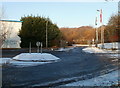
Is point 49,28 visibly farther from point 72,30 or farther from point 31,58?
point 72,30

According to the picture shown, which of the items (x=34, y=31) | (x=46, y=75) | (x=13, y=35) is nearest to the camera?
(x=46, y=75)

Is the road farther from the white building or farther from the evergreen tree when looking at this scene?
the white building

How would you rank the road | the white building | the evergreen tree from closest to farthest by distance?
the road, the evergreen tree, the white building

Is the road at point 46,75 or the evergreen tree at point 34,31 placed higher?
the evergreen tree at point 34,31

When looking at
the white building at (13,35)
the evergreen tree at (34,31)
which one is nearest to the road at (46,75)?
the evergreen tree at (34,31)

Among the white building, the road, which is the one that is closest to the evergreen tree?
the white building

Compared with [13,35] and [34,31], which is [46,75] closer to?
[34,31]

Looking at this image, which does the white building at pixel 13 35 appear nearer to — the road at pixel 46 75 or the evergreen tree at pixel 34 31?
the evergreen tree at pixel 34 31

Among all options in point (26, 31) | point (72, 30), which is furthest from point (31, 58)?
point (72, 30)

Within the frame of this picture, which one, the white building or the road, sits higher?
the white building

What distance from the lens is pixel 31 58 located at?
739 inches

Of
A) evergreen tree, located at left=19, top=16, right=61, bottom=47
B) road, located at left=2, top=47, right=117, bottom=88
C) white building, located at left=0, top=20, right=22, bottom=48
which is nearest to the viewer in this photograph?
road, located at left=2, top=47, right=117, bottom=88

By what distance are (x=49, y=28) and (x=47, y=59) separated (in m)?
27.9

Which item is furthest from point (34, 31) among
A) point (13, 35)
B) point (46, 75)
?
point (46, 75)
